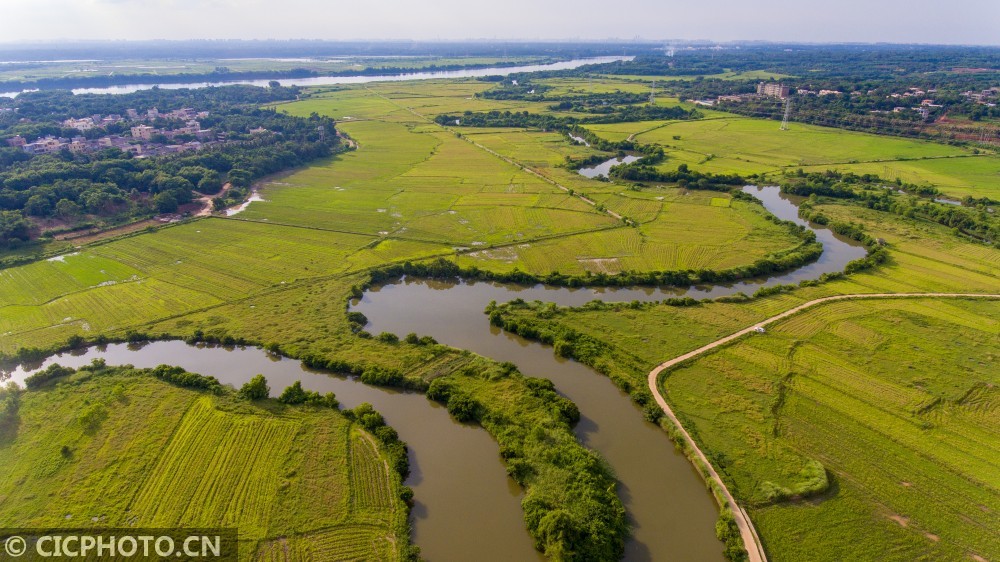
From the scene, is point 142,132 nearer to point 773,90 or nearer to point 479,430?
point 479,430

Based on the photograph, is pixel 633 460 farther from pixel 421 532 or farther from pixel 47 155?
pixel 47 155

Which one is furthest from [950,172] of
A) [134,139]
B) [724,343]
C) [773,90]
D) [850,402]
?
[134,139]

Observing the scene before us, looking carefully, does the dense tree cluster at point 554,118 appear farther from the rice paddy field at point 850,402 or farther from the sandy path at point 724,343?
the rice paddy field at point 850,402

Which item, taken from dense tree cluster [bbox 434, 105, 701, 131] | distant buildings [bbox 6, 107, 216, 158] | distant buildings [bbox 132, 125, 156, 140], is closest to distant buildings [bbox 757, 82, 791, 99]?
dense tree cluster [bbox 434, 105, 701, 131]

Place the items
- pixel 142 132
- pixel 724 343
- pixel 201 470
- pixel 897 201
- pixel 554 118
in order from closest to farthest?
pixel 201 470 → pixel 724 343 → pixel 897 201 → pixel 142 132 → pixel 554 118

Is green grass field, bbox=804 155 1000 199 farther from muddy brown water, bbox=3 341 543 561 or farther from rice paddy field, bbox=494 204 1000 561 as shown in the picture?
muddy brown water, bbox=3 341 543 561

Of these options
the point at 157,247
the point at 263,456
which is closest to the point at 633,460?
the point at 263,456

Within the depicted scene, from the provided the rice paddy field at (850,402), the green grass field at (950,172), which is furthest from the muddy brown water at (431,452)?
the green grass field at (950,172)

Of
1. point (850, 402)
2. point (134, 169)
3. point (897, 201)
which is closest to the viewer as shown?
point (850, 402)
